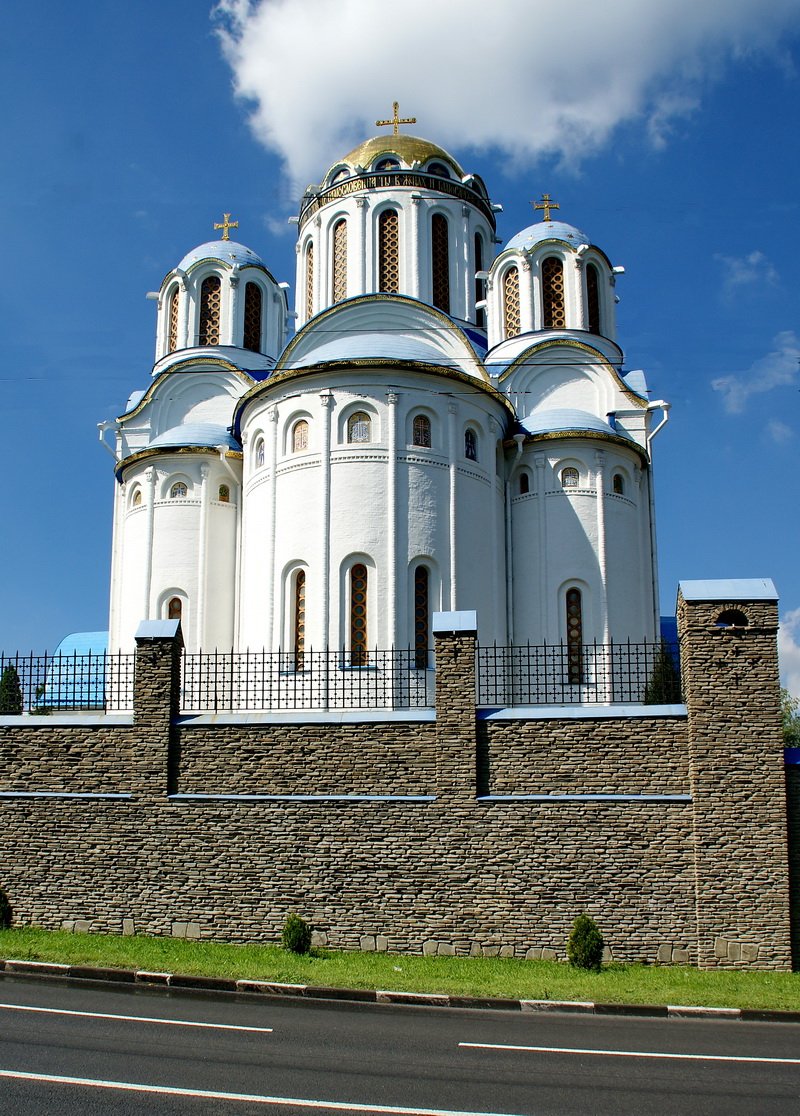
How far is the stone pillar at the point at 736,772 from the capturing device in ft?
34.4

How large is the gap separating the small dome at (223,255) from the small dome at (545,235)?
601 centimetres

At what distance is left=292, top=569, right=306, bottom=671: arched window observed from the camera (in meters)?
17.9

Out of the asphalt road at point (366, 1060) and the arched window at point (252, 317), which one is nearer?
the asphalt road at point (366, 1060)

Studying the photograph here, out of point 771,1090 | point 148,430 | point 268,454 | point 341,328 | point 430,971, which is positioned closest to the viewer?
point 771,1090

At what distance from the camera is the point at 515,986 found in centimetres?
962

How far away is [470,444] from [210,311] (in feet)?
28.9

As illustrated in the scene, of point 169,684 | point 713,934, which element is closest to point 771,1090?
point 713,934

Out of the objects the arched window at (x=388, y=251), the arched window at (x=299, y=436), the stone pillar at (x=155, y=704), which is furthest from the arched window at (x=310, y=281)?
the stone pillar at (x=155, y=704)

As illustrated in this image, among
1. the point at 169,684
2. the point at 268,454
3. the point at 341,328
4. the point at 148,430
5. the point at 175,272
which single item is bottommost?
the point at 169,684

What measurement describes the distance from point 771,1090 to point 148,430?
20.1 meters

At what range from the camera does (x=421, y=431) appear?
1891 cm

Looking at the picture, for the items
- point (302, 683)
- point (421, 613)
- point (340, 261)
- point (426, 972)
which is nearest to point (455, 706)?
point (426, 972)

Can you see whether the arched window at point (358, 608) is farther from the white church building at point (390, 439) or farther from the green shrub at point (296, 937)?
the green shrub at point (296, 937)

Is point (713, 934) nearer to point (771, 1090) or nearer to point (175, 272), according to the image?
point (771, 1090)
